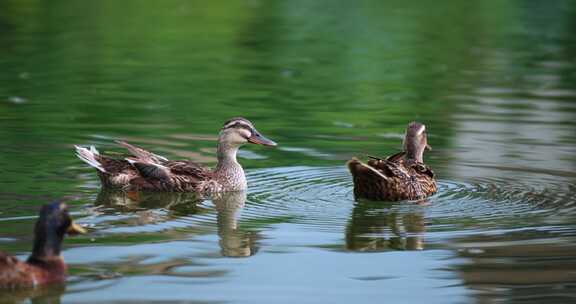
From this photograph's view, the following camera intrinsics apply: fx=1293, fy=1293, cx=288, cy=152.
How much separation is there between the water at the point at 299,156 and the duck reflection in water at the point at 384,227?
0.03m

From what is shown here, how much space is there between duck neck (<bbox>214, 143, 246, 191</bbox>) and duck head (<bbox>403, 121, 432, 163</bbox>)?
1.77 meters

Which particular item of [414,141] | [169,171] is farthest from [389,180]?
[169,171]

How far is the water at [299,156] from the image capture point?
961 cm

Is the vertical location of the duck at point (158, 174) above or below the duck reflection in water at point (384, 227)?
above

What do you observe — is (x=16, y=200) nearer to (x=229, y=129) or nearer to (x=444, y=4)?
(x=229, y=129)

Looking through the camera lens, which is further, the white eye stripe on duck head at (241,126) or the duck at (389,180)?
the white eye stripe on duck head at (241,126)

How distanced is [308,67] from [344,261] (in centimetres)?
1563

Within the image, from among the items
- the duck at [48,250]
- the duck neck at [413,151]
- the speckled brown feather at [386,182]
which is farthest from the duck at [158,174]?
the duck at [48,250]

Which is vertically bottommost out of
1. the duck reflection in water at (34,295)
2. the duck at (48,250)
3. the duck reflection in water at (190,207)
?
the duck reflection in water at (34,295)

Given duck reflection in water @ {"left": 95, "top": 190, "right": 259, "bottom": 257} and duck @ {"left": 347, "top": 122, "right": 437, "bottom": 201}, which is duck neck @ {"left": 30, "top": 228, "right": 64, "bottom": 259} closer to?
duck reflection in water @ {"left": 95, "top": 190, "right": 259, "bottom": 257}

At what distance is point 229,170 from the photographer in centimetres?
1330

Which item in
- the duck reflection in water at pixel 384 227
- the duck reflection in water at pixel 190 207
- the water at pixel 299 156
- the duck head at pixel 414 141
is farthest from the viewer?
the duck head at pixel 414 141

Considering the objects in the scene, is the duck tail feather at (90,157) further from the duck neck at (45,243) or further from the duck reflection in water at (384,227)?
the duck neck at (45,243)

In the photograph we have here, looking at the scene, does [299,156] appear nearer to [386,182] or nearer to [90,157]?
[386,182]
